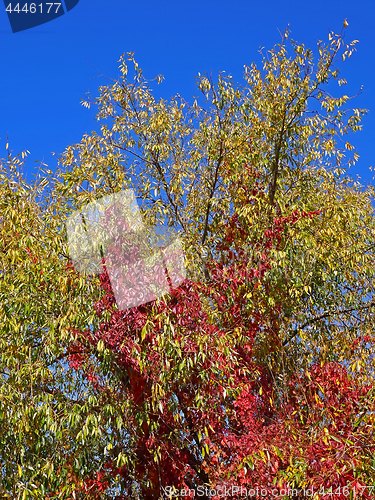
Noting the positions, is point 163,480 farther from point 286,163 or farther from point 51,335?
point 286,163

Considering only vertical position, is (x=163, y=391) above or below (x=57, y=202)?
below

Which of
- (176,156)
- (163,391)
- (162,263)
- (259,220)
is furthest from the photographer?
(176,156)

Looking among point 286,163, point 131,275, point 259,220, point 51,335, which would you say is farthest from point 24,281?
point 286,163

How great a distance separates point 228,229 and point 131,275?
6.75ft

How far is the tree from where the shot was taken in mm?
4566

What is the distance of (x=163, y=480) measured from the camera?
202 inches

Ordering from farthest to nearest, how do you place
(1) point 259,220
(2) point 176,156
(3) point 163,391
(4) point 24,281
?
(2) point 176,156
(1) point 259,220
(4) point 24,281
(3) point 163,391

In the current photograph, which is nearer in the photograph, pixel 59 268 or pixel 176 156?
pixel 59 268

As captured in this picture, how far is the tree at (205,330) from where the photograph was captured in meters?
4.57

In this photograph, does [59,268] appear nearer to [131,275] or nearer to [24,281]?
[24,281]

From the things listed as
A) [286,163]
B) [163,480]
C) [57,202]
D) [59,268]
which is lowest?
[163,480]

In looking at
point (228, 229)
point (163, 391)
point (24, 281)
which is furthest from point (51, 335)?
point (228, 229)

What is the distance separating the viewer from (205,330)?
4812mm

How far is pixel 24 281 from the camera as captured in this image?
4.79 m
